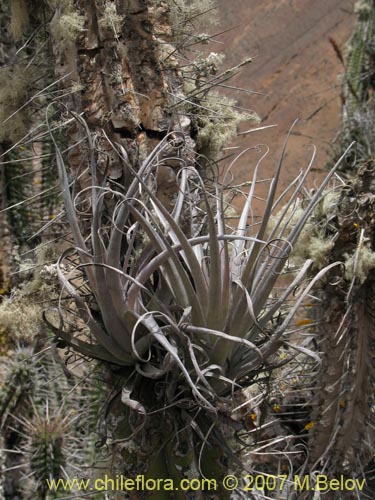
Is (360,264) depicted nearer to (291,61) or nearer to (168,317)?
(168,317)

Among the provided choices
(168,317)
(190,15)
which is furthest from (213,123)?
(168,317)

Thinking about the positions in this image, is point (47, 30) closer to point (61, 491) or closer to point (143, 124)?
point (143, 124)

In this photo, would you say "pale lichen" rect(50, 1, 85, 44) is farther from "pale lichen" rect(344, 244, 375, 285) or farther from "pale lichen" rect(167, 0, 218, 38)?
"pale lichen" rect(344, 244, 375, 285)

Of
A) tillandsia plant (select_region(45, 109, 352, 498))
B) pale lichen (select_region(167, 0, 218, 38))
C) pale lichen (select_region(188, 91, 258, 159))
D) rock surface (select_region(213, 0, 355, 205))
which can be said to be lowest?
rock surface (select_region(213, 0, 355, 205))

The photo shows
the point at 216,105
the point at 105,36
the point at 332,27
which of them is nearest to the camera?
the point at 105,36

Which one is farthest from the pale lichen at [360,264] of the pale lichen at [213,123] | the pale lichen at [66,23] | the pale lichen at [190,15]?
the pale lichen at [66,23]

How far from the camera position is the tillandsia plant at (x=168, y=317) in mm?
1293

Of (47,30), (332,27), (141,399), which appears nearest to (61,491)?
(141,399)

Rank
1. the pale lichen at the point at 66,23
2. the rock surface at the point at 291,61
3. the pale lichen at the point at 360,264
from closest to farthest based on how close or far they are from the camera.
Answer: the pale lichen at the point at 66,23 < the pale lichen at the point at 360,264 < the rock surface at the point at 291,61

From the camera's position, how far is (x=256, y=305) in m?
1.39

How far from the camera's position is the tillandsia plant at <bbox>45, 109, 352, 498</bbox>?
4.24 feet

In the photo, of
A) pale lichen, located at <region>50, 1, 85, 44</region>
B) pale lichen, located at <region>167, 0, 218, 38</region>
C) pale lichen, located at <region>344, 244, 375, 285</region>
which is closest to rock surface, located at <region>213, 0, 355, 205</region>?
pale lichen, located at <region>344, 244, 375, 285</region>

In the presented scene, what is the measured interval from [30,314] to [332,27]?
6232 mm

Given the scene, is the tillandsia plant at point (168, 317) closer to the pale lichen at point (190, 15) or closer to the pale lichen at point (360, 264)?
the pale lichen at point (190, 15)
